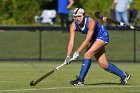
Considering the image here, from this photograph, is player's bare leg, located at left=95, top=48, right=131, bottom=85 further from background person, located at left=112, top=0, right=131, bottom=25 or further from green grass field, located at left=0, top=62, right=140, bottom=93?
background person, located at left=112, top=0, right=131, bottom=25

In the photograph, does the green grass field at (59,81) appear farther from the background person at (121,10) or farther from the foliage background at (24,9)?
the foliage background at (24,9)

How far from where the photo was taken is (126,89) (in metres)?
13.9

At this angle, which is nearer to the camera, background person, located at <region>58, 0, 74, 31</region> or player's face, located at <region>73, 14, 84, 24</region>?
player's face, located at <region>73, 14, 84, 24</region>

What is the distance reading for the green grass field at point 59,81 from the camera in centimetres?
1369

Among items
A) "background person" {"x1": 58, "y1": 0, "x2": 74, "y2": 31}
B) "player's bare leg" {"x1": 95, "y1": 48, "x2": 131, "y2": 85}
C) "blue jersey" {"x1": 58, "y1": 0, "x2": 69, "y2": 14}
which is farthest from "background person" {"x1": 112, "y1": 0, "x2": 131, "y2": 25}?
"player's bare leg" {"x1": 95, "y1": 48, "x2": 131, "y2": 85}

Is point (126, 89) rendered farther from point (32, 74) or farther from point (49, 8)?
point (49, 8)

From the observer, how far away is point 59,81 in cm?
1584

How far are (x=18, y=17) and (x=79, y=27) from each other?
2406 centimetres

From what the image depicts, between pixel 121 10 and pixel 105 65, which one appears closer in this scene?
pixel 105 65

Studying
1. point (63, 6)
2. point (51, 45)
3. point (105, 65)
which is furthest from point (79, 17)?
point (63, 6)

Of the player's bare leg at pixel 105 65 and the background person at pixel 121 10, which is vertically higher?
the player's bare leg at pixel 105 65

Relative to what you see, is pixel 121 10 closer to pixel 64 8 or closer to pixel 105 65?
pixel 64 8

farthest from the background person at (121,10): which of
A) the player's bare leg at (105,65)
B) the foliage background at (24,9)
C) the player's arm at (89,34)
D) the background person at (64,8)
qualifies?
the player's arm at (89,34)

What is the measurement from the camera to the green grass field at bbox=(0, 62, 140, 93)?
13.7 meters
